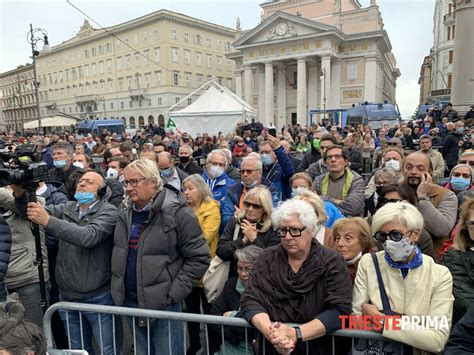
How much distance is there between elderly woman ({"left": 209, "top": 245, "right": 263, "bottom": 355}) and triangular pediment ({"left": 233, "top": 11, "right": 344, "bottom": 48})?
145 ft

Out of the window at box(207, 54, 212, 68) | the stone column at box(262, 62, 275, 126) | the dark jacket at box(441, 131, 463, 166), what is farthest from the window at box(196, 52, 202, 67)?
the dark jacket at box(441, 131, 463, 166)

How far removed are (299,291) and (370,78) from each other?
46.9m

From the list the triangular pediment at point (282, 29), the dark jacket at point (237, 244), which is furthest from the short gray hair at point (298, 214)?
the triangular pediment at point (282, 29)

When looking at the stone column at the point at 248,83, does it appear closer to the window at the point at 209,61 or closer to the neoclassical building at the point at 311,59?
the neoclassical building at the point at 311,59

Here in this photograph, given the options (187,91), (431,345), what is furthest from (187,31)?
(431,345)

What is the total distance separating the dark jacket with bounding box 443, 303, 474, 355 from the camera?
74.5 inches

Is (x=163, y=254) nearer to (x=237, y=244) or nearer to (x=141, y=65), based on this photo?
(x=237, y=244)

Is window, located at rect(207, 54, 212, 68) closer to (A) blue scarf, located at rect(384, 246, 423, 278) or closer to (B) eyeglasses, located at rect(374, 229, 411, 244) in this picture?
(B) eyeglasses, located at rect(374, 229, 411, 244)

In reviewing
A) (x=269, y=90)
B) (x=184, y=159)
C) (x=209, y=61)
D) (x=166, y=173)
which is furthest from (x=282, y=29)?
(x=166, y=173)

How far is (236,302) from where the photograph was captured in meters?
2.69

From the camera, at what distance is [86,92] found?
233ft

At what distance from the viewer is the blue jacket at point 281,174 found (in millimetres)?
5184

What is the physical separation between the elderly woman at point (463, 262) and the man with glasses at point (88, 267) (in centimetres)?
244

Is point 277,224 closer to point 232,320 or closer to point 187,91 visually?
point 232,320
